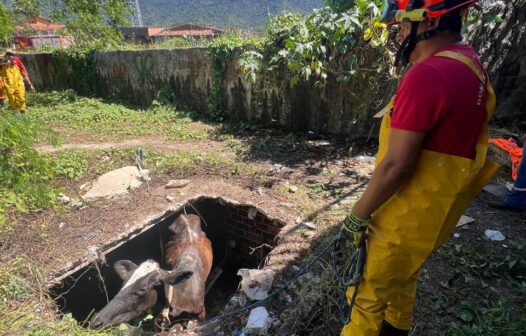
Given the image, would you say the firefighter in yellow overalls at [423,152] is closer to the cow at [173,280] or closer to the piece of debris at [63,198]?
the cow at [173,280]

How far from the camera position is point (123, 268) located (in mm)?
3330

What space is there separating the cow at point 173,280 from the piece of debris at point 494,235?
2711 millimetres

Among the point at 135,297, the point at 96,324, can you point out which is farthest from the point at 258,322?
the point at 96,324

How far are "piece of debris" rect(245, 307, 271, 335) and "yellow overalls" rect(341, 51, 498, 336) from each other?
0.94 m

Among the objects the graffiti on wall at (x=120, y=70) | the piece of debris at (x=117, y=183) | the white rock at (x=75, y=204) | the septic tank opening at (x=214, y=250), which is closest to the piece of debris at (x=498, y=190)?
the septic tank opening at (x=214, y=250)

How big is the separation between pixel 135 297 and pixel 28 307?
0.80 meters

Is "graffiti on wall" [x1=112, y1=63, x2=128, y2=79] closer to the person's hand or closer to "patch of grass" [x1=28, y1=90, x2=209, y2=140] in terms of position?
"patch of grass" [x1=28, y1=90, x2=209, y2=140]

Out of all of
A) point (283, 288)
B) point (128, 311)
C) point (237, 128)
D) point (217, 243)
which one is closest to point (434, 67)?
point (283, 288)

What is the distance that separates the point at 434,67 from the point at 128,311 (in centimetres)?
302

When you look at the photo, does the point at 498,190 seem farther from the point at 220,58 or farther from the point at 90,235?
the point at 220,58

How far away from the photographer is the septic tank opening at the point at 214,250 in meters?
3.69

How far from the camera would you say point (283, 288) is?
2516mm

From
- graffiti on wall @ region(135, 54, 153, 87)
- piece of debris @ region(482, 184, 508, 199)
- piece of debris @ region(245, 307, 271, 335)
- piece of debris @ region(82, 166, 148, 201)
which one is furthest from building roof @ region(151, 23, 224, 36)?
piece of debris @ region(245, 307, 271, 335)

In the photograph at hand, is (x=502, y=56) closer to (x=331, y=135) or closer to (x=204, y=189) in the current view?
(x=331, y=135)
